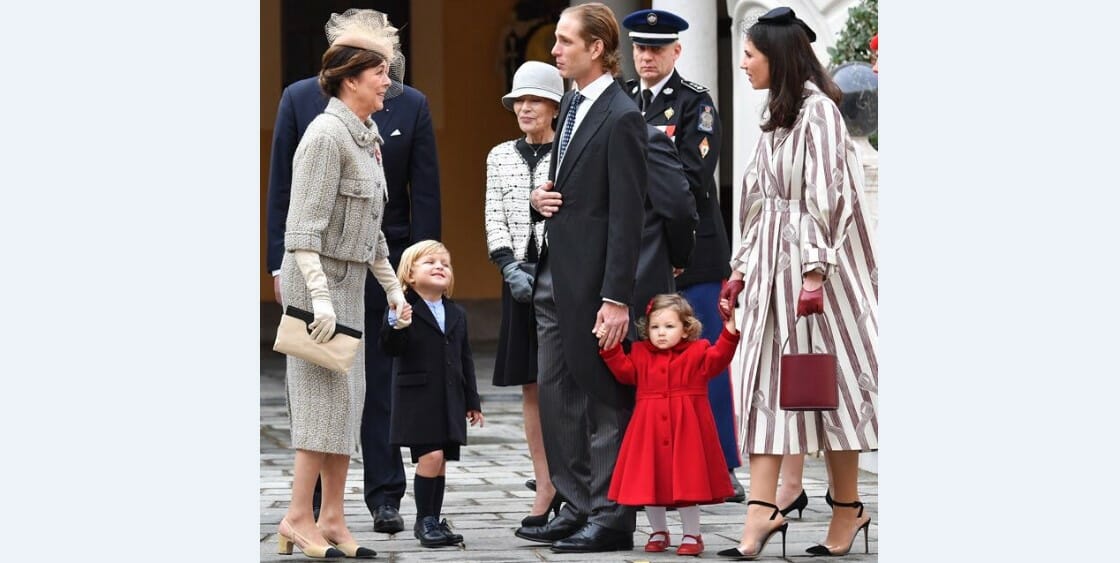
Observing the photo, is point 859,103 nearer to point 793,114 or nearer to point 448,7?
point 793,114

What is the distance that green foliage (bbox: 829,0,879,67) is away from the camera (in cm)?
976

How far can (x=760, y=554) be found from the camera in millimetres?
6348

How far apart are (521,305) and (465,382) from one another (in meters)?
0.54

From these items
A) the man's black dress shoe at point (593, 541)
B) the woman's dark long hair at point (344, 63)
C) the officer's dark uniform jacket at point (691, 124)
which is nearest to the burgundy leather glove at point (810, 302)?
the man's black dress shoe at point (593, 541)

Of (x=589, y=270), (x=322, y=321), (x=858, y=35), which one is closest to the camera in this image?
(x=322, y=321)

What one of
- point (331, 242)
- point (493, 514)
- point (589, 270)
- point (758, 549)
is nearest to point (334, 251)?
point (331, 242)

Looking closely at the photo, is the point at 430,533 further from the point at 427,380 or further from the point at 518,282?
the point at 518,282

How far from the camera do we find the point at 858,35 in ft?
32.2

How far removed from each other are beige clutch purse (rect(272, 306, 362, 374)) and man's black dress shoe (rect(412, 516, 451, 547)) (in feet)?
2.78

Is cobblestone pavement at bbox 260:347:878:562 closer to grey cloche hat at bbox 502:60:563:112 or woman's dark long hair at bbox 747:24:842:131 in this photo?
woman's dark long hair at bbox 747:24:842:131

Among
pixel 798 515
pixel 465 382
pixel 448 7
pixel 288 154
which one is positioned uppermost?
pixel 448 7

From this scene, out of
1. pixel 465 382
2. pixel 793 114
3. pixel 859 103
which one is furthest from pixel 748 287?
pixel 859 103

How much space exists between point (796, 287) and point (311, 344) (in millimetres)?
1591

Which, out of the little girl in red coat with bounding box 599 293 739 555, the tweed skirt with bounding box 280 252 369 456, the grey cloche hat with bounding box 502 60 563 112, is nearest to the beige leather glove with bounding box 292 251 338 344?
the tweed skirt with bounding box 280 252 369 456
